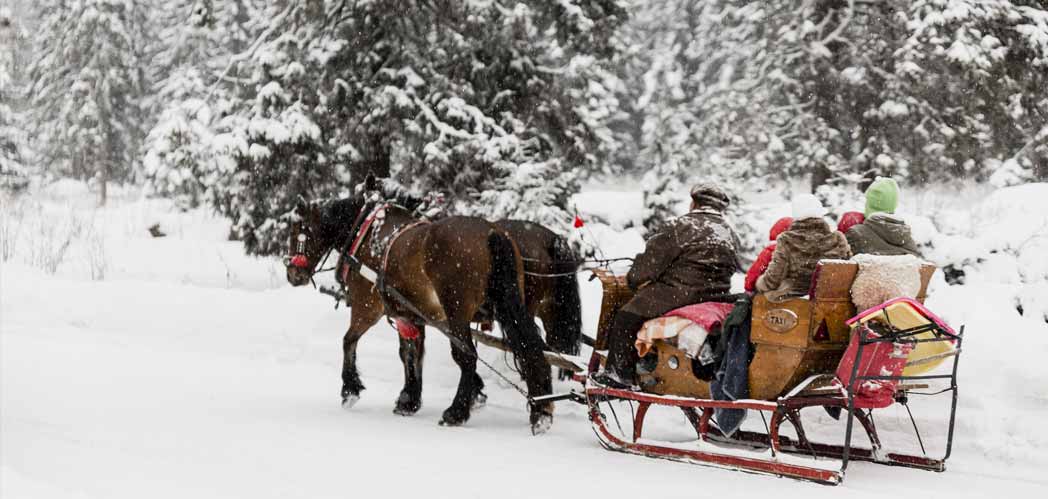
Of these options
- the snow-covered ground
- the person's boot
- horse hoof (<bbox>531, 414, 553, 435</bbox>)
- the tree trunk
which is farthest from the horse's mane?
the tree trunk

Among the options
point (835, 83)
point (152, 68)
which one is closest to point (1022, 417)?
point (835, 83)

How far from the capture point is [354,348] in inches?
305

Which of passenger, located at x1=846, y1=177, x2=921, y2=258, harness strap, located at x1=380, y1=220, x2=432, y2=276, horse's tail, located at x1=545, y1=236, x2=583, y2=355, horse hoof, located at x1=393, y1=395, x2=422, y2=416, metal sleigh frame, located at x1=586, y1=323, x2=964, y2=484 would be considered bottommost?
horse hoof, located at x1=393, y1=395, x2=422, y2=416

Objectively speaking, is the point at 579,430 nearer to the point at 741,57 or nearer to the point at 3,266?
the point at 3,266

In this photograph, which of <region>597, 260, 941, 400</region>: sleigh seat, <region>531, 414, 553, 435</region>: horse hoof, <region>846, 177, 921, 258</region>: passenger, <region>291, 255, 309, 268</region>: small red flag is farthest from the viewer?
<region>291, 255, 309, 268</region>: small red flag

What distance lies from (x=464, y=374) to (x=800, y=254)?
9.69 ft

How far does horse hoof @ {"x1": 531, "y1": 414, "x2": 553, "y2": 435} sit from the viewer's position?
6.62m

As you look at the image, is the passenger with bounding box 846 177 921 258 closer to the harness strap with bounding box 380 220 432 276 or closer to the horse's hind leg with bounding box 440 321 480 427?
the horse's hind leg with bounding box 440 321 480 427

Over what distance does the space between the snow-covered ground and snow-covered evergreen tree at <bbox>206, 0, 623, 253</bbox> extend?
1583 mm

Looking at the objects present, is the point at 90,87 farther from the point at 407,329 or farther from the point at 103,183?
the point at 407,329

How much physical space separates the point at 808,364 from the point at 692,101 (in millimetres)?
25584

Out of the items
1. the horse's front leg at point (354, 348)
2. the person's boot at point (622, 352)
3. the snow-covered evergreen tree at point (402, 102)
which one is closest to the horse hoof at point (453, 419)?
the horse's front leg at point (354, 348)

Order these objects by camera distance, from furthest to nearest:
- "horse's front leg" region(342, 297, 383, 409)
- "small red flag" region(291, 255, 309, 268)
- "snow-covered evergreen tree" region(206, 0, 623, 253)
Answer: "snow-covered evergreen tree" region(206, 0, 623, 253) → "small red flag" region(291, 255, 309, 268) → "horse's front leg" region(342, 297, 383, 409)

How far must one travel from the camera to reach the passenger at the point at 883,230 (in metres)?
5.74
